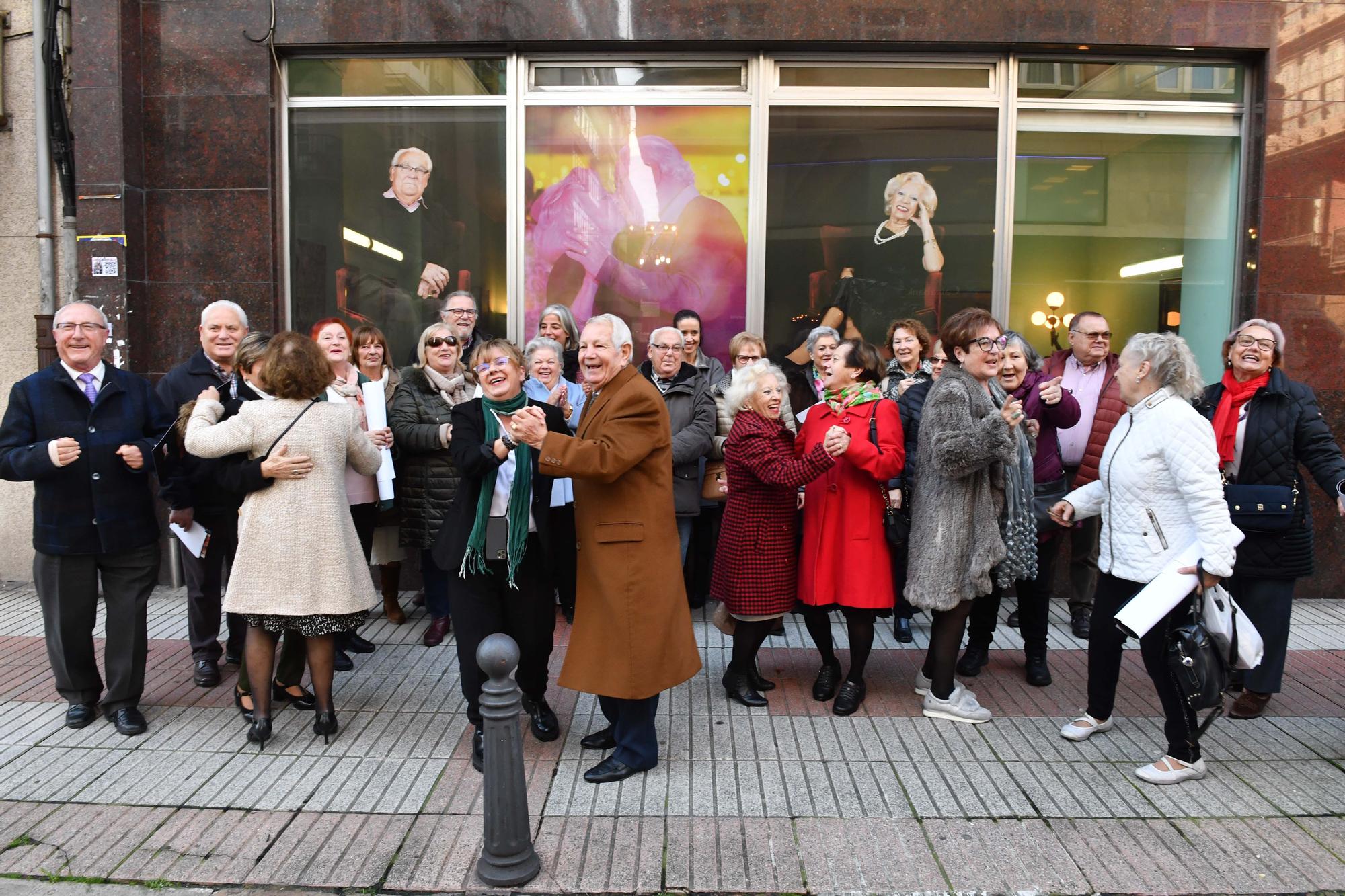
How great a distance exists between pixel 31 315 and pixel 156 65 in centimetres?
224

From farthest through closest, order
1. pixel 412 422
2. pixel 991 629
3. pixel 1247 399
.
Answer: pixel 412 422, pixel 991 629, pixel 1247 399

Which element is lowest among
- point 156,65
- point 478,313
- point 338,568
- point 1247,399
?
point 338,568

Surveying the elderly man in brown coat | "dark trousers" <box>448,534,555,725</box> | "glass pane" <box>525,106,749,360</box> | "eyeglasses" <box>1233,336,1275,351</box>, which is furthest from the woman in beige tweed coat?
"eyeglasses" <box>1233,336,1275,351</box>

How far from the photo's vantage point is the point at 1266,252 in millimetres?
7457

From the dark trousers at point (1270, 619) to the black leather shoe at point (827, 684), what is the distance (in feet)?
6.90

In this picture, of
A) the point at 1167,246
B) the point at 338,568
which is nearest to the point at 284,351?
the point at 338,568

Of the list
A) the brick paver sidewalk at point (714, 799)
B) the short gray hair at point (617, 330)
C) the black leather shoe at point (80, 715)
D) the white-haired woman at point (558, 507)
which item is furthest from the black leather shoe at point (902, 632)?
the black leather shoe at point (80, 715)

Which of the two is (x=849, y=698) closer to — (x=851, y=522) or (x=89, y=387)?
(x=851, y=522)

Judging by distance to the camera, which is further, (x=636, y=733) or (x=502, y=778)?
(x=636, y=733)

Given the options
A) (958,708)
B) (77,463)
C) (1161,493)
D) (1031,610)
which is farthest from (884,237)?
(77,463)

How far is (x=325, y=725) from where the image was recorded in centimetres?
473

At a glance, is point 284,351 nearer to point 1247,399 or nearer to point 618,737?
point 618,737

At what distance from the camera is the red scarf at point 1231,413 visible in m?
5.07

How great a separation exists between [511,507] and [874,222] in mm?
4799
